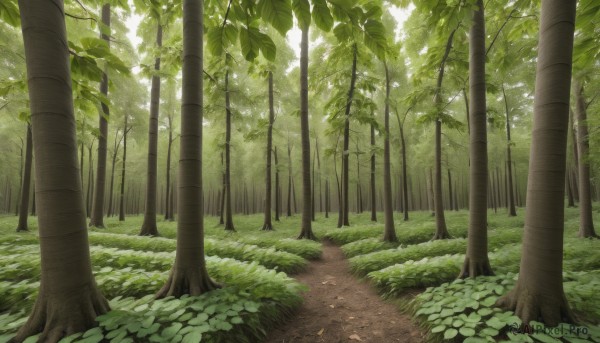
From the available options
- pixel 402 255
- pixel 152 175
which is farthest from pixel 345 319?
pixel 152 175

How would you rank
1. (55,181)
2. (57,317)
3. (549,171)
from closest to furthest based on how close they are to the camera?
(55,181) < (57,317) < (549,171)

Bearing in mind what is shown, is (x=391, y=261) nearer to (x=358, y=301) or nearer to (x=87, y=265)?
(x=358, y=301)

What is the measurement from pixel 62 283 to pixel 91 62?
2058mm

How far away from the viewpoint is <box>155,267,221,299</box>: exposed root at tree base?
316cm

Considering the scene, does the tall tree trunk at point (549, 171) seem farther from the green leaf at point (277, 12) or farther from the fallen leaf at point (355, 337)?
the green leaf at point (277, 12)

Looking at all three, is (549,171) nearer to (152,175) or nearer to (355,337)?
(355,337)

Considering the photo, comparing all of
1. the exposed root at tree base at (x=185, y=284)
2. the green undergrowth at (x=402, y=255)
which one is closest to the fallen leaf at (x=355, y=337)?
the exposed root at tree base at (x=185, y=284)

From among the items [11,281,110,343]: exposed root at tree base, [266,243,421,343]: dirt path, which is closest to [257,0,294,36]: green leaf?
[11,281,110,343]: exposed root at tree base

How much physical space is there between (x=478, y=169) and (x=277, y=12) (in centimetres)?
400

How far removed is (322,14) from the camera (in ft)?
5.08

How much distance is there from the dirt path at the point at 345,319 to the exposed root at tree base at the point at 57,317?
1860 mm

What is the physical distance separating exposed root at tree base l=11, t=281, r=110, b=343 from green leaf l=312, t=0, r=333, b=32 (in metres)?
2.87

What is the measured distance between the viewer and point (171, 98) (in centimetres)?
1845

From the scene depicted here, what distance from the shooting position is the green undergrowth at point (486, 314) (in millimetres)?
2467
